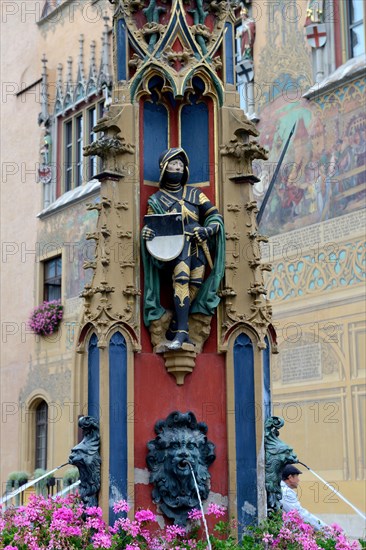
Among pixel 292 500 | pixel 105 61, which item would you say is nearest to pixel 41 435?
pixel 105 61

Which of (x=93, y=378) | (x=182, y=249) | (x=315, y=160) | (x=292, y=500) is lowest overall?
(x=292, y=500)

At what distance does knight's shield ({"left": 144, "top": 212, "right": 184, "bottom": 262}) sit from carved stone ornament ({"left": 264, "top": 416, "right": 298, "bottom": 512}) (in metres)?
1.35

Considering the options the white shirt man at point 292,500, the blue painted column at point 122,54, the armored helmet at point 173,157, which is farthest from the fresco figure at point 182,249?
the white shirt man at point 292,500

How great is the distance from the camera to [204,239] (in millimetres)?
7703

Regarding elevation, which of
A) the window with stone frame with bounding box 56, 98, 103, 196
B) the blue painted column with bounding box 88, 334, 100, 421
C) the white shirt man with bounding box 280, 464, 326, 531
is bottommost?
the white shirt man with bounding box 280, 464, 326, 531

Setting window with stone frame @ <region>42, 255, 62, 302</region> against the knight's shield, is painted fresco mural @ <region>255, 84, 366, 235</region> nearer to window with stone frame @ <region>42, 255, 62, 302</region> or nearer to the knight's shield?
window with stone frame @ <region>42, 255, 62, 302</region>

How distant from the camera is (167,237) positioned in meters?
7.61

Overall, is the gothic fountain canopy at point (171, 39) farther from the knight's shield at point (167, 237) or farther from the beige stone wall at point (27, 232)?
the beige stone wall at point (27, 232)

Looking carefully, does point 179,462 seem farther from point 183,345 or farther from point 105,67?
point 105,67

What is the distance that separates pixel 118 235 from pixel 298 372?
8244mm

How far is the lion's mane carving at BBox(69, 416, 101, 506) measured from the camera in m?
7.20

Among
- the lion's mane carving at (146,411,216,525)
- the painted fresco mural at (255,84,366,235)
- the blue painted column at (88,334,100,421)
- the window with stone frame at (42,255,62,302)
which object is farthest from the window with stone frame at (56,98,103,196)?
the lion's mane carving at (146,411,216,525)

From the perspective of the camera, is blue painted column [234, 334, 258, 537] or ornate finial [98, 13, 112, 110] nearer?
blue painted column [234, 334, 258, 537]

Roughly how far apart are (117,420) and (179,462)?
498 mm
